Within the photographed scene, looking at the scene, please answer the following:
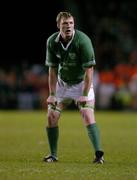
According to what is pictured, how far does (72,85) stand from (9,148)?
3.50 meters

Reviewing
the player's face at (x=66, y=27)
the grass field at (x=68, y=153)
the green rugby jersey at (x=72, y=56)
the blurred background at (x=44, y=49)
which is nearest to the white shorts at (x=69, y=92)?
the green rugby jersey at (x=72, y=56)

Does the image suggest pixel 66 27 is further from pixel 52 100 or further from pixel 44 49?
pixel 44 49

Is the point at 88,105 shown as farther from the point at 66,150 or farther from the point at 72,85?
the point at 66,150

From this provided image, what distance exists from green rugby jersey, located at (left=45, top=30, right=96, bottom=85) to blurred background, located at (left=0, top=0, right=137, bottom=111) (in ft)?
85.3

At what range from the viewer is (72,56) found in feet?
42.7

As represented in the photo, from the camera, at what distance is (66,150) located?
16.0 meters

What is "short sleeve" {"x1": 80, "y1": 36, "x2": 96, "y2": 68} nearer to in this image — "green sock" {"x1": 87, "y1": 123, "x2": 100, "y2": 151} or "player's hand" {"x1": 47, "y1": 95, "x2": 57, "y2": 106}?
"player's hand" {"x1": 47, "y1": 95, "x2": 57, "y2": 106}

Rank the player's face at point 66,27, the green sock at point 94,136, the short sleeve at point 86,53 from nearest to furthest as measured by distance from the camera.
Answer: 1. the player's face at point 66,27
2. the short sleeve at point 86,53
3. the green sock at point 94,136

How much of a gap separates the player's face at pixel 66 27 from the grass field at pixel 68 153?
76.1 inches

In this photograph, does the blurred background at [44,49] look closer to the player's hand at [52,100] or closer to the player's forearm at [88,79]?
the player's hand at [52,100]

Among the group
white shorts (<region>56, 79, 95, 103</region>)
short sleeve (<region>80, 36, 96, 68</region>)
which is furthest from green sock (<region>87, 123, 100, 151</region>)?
short sleeve (<region>80, 36, 96, 68</region>)

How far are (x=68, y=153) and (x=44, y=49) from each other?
25225 millimetres

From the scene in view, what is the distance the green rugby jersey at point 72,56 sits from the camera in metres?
12.9

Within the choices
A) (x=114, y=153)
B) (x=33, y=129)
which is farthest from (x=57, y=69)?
(x=33, y=129)
